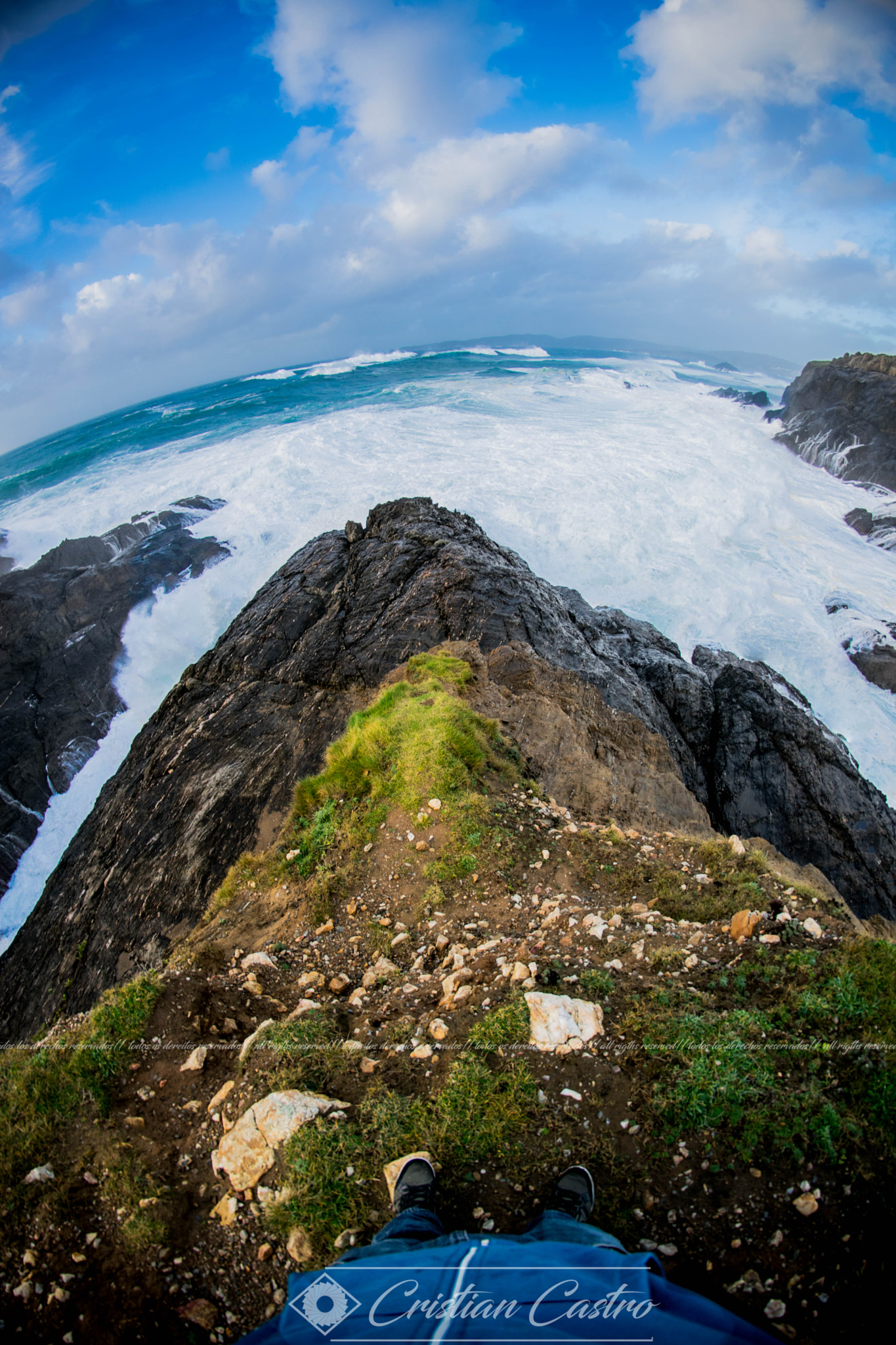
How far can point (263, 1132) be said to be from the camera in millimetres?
3160

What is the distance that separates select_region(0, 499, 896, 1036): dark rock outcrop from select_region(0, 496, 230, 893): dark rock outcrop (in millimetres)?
9315

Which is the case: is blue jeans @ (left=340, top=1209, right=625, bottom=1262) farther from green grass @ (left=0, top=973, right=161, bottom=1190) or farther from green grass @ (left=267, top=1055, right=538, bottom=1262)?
green grass @ (left=0, top=973, right=161, bottom=1190)

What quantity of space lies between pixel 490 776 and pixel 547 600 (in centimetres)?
539

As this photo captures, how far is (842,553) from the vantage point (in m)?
25.6

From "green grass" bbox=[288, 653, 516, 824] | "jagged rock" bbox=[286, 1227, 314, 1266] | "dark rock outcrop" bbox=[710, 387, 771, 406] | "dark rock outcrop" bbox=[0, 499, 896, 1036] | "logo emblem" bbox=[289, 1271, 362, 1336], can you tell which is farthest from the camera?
"dark rock outcrop" bbox=[710, 387, 771, 406]

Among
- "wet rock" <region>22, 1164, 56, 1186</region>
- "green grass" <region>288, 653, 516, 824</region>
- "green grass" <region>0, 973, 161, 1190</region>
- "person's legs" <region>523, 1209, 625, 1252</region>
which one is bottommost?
"person's legs" <region>523, 1209, 625, 1252</region>

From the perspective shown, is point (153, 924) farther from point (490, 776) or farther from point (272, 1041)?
point (490, 776)

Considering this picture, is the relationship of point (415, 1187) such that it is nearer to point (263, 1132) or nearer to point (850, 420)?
point (263, 1132)

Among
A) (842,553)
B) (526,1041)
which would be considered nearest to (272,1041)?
(526,1041)

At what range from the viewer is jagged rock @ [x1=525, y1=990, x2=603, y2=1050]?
345cm

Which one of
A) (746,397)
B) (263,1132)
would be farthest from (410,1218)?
(746,397)

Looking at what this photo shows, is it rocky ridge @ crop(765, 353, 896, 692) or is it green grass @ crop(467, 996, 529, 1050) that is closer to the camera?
green grass @ crop(467, 996, 529, 1050)

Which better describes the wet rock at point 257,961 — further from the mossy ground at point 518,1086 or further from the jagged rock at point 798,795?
the jagged rock at point 798,795

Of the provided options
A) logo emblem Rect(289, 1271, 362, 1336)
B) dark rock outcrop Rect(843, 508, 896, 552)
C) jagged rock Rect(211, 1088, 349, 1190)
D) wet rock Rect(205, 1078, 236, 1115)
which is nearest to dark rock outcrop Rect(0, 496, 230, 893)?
wet rock Rect(205, 1078, 236, 1115)
